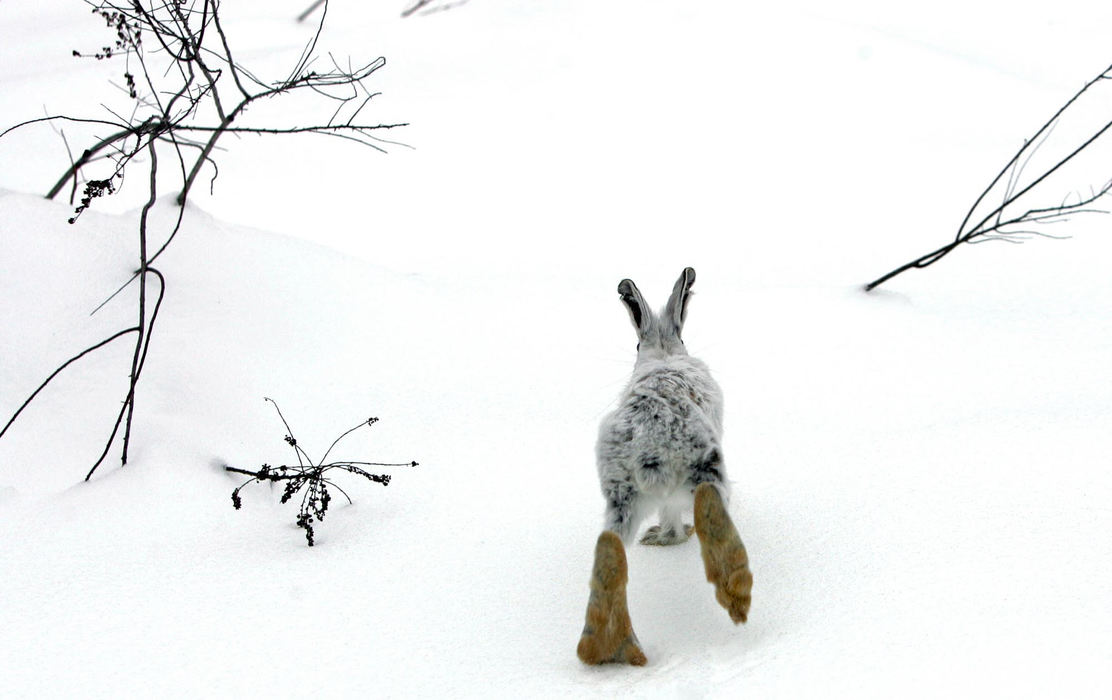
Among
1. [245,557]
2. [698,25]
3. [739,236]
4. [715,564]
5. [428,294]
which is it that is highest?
[698,25]

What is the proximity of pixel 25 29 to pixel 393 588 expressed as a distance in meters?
7.32

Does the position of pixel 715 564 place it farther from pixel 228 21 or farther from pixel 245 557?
pixel 228 21

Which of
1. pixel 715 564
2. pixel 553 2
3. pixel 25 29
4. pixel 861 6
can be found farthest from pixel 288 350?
pixel 861 6

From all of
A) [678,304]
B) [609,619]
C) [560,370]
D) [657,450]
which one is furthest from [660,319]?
[609,619]

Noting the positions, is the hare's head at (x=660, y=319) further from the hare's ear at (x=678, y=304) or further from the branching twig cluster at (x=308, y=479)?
the branching twig cluster at (x=308, y=479)

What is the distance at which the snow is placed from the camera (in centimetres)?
296

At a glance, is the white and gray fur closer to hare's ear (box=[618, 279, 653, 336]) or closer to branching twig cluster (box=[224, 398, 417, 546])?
hare's ear (box=[618, 279, 653, 336])

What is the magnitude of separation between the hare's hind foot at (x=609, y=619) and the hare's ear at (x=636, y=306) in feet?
3.65

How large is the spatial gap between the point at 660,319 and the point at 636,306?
0.32 ft

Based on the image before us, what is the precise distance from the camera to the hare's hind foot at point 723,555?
290 centimetres

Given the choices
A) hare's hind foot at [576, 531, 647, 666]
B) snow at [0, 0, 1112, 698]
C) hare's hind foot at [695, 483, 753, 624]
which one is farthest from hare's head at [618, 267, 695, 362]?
hare's hind foot at [576, 531, 647, 666]

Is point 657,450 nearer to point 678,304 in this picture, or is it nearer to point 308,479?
point 678,304

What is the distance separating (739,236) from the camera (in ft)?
20.5

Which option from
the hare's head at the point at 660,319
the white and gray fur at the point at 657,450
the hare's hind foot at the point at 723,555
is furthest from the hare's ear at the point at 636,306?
the hare's hind foot at the point at 723,555
